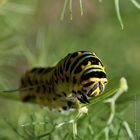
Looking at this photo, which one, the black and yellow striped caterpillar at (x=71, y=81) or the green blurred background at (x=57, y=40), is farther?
the green blurred background at (x=57, y=40)

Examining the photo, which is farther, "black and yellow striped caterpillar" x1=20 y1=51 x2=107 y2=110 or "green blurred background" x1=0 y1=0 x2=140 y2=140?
"green blurred background" x1=0 y1=0 x2=140 y2=140

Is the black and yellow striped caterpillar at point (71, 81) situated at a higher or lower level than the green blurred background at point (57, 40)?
lower

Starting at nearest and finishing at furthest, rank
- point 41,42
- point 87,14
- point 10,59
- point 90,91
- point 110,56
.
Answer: point 90,91 < point 10,59 < point 41,42 < point 110,56 < point 87,14

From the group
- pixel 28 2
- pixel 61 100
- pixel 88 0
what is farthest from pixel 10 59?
pixel 88 0

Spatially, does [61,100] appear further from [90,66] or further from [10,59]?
[10,59]
